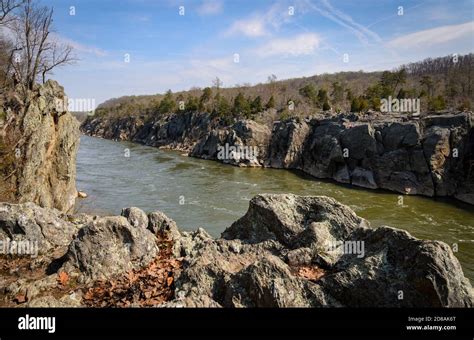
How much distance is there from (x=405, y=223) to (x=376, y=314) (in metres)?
22.2

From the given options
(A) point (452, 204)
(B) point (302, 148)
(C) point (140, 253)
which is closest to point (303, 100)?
(B) point (302, 148)

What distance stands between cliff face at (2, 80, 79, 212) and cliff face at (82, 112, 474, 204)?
86.8ft

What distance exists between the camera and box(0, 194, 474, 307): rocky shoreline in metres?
5.42

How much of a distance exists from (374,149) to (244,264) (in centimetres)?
3342

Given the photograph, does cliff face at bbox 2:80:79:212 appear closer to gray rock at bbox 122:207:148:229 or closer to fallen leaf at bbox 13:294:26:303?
gray rock at bbox 122:207:148:229

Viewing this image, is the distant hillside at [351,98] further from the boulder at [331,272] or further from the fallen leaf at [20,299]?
the fallen leaf at [20,299]

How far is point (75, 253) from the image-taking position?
25.5 feet

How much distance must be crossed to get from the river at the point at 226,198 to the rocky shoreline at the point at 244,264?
11.7 m

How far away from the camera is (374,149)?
37438mm

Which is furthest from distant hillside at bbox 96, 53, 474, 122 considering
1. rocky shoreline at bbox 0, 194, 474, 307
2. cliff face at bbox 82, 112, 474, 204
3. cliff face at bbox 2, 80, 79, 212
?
rocky shoreline at bbox 0, 194, 474, 307

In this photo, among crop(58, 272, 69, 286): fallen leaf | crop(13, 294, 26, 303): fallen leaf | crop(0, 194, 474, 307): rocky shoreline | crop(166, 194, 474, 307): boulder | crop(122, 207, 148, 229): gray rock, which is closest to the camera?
crop(166, 194, 474, 307): boulder

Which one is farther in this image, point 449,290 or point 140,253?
point 140,253

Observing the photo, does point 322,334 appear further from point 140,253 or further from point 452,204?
point 452,204

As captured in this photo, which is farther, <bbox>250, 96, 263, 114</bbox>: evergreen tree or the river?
<bbox>250, 96, 263, 114</bbox>: evergreen tree
